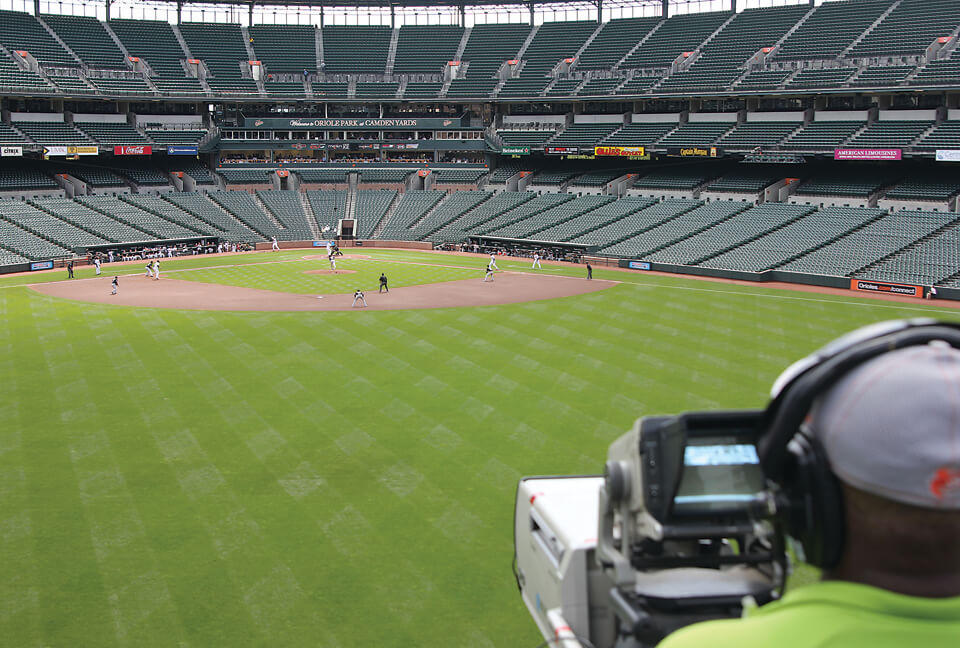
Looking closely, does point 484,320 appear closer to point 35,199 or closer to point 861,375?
point 861,375

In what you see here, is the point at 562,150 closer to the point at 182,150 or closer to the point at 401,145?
the point at 401,145

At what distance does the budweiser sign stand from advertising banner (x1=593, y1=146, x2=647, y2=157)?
149ft

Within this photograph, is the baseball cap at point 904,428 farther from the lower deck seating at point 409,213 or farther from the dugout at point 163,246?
the lower deck seating at point 409,213

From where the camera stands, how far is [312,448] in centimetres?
1834

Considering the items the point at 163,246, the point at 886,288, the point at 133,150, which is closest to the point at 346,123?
the point at 133,150

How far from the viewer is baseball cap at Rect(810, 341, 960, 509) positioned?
1.76 metres

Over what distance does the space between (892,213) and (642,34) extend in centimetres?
4081

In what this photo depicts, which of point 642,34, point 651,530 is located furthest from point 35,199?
point 651,530

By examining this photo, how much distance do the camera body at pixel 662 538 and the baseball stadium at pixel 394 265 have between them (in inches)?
204

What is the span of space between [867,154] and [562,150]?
30499 millimetres

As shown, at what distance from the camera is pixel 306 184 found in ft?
289

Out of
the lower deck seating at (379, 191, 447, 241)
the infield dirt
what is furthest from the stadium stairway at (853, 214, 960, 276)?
the lower deck seating at (379, 191, 447, 241)

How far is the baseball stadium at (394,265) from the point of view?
43.7ft

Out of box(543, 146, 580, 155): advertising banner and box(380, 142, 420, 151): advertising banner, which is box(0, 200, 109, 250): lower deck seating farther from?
box(543, 146, 580, 155): advertising banner
